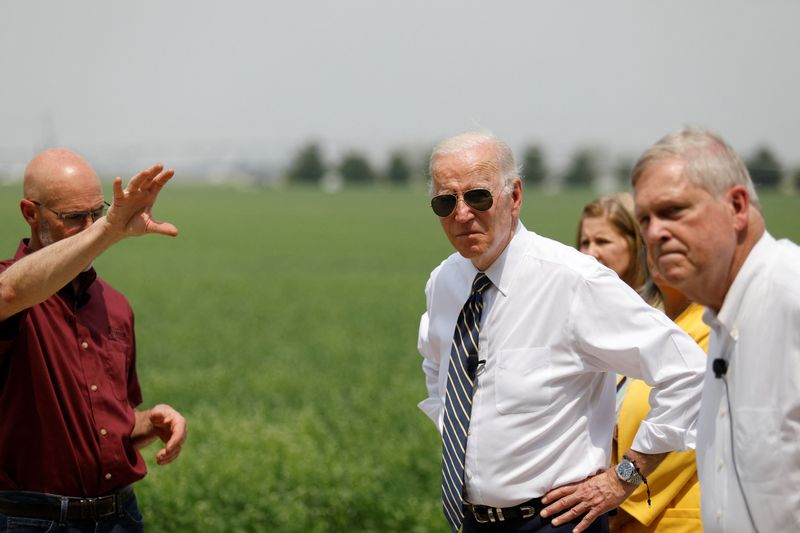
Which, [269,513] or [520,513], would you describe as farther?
[269,513]

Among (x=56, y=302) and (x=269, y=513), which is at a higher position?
(x=56, y=302)

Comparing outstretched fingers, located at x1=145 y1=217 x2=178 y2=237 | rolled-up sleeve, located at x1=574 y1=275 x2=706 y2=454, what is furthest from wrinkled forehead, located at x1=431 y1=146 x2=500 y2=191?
outstretched fingers, located at x1=145 y1=217 x2=178 y2=237

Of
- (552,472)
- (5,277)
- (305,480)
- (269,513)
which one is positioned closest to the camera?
(5,277)

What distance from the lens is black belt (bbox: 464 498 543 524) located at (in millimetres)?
3473

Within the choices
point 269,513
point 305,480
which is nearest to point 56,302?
point 269,513

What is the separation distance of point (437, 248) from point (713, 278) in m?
45.5

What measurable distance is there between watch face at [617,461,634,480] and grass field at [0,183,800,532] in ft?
11.6

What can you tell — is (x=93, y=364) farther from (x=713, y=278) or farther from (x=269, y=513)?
(x=269, y=513)

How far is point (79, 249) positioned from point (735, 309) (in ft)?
6.89

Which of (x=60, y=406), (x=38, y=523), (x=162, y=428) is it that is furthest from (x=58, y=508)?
(x=162, y=428)

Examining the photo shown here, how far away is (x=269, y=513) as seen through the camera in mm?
7484

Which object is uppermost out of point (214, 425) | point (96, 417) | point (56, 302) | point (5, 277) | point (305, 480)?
point (5, 277)

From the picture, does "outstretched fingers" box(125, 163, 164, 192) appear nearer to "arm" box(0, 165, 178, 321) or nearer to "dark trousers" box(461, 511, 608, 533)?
"arm" box(0, 165, 178, 321)

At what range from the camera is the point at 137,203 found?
126 inches
